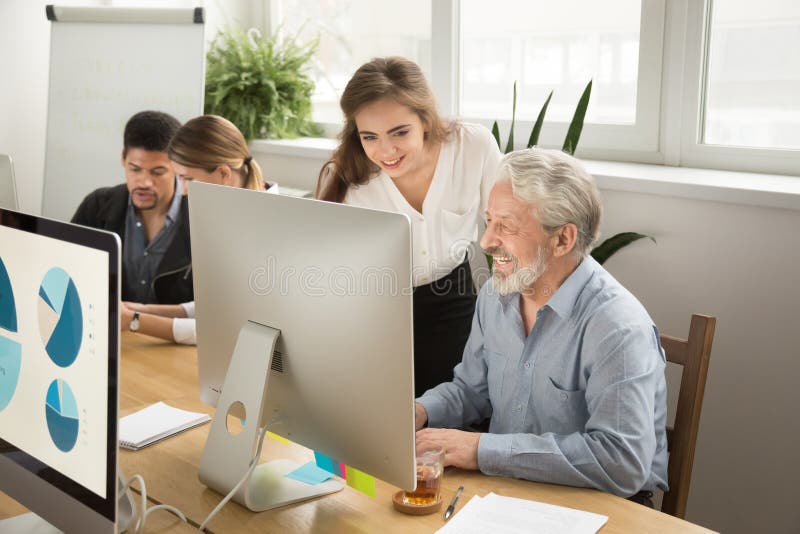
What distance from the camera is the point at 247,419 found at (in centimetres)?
143

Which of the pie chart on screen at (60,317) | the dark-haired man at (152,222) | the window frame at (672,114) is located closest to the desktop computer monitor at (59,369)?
the pie chart on screen at (60,317)

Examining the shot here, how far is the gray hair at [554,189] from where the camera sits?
168cm

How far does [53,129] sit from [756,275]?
9.19 feet

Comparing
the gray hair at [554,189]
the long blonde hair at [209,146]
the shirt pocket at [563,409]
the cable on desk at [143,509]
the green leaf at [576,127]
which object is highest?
the green leaf at [576,127]

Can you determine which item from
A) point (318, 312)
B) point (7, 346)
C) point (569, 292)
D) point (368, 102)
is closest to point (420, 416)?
point (569, 292)

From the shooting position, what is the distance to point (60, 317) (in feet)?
3.77

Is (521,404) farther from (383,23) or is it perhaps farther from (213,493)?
(383,23)

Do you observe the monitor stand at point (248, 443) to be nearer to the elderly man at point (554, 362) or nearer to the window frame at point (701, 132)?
the elderly man at point (554, 362)

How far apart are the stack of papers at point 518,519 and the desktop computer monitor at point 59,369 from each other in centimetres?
54

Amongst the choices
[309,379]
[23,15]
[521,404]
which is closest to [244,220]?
[309,379]

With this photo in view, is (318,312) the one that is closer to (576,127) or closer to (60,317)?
(60,317)

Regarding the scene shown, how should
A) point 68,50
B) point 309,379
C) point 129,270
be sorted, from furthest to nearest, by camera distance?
point 68,50
point 129,270
point 309,379

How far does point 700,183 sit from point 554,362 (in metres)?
1.01

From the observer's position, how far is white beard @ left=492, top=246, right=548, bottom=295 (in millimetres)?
1702
